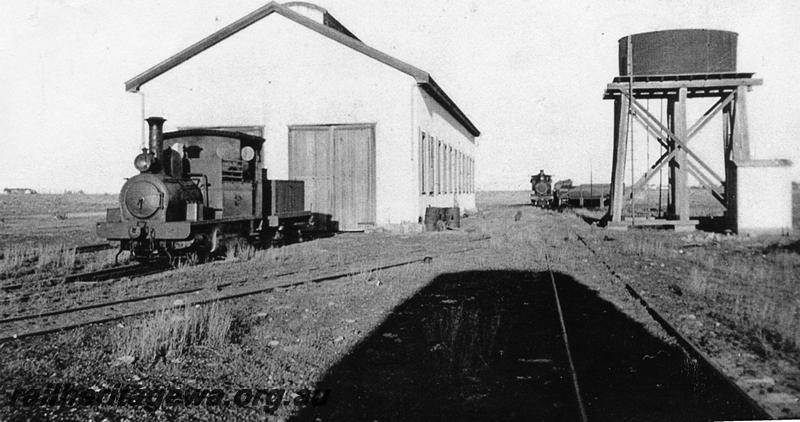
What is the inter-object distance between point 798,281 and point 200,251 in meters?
10.0

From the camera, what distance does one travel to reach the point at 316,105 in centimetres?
1784

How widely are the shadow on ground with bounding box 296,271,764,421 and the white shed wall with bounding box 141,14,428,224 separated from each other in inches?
423

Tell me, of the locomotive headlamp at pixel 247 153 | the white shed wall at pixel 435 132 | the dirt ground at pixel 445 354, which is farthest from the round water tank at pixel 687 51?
the locomotive headlamp at pixel 247 153

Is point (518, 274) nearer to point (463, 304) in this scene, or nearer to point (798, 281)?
point (463, 304)

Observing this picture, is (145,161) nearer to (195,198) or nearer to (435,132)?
(195,198)

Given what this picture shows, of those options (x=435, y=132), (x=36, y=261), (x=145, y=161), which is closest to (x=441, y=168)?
(x=435, y=132)

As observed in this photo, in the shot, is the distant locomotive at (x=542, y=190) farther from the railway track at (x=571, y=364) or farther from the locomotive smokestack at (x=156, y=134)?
the railway track at (x=571, y=364)

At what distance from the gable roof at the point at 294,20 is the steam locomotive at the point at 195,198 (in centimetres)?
563

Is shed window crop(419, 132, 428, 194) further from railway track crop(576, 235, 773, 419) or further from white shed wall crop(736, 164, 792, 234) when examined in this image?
railway track crop(576, 235, 773, 419)

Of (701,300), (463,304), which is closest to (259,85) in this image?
(463,304)

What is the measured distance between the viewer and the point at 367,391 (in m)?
4.20

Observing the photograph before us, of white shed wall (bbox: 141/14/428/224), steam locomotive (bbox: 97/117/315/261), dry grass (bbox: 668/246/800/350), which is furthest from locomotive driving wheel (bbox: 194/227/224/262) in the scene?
dry grass (bbox: 668/246/800/350)

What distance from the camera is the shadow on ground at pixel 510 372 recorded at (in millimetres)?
3820

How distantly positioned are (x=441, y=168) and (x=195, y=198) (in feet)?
43.4
